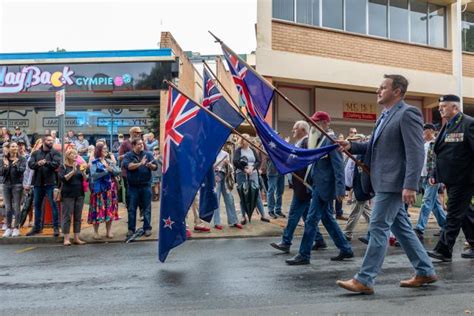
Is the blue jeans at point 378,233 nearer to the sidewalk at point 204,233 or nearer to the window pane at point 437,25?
the sidewalk at point 204,233

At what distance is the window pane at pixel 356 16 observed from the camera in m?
18.6

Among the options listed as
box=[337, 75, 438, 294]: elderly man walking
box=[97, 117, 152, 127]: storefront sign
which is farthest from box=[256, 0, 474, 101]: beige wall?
box=[337, 75, 438, 294]: elderly man walking

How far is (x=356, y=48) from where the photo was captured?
1834cm

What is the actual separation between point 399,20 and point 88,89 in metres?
12.2

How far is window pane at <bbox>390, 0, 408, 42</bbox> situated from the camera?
19578 mm

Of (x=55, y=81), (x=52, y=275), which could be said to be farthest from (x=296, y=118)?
(x=52, y=275)

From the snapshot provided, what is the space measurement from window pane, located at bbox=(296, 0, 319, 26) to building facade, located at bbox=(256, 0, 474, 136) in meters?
0.03

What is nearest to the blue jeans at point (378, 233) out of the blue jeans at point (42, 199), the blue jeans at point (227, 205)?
the blue jeans at point (227, 205)

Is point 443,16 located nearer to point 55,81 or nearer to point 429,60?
point 429,60

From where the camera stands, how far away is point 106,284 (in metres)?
5.88

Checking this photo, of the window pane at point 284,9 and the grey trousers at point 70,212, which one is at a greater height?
the window pane at point 284,9

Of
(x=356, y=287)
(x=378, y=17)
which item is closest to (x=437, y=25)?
(x=378, y=17)

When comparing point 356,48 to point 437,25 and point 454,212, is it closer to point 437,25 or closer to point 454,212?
point 437,25

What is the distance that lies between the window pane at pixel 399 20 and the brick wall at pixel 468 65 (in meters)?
3.23
